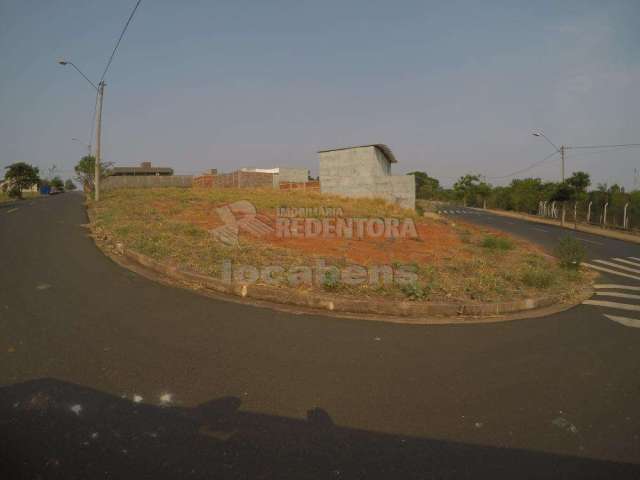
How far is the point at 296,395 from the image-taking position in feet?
9.74

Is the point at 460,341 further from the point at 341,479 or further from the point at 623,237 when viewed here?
the point at 623,237

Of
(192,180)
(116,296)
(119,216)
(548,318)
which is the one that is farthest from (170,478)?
(192,180)

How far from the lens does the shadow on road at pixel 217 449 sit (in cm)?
213

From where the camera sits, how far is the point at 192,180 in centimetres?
4678

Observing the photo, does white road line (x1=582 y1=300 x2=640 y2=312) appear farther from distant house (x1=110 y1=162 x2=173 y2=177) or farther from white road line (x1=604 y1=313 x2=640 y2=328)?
distant house (x1=110 y1=162 x2=173 y2=177)

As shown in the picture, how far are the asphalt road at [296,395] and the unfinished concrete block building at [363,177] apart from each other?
19.7 meters

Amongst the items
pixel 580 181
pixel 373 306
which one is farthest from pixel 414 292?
pixel 580 181

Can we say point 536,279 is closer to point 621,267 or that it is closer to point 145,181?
point 621,267

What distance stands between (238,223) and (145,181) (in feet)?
119

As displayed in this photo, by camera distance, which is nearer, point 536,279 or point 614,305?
point 614,305

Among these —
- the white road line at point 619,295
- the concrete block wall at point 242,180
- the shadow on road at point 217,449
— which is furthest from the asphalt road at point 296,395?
the concrete block wall at point 242,180

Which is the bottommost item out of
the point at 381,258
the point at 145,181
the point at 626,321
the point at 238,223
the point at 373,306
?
the point at 626,321

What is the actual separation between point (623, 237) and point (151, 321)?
87.8ft

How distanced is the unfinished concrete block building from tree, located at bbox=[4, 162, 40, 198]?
33818 millimetres
